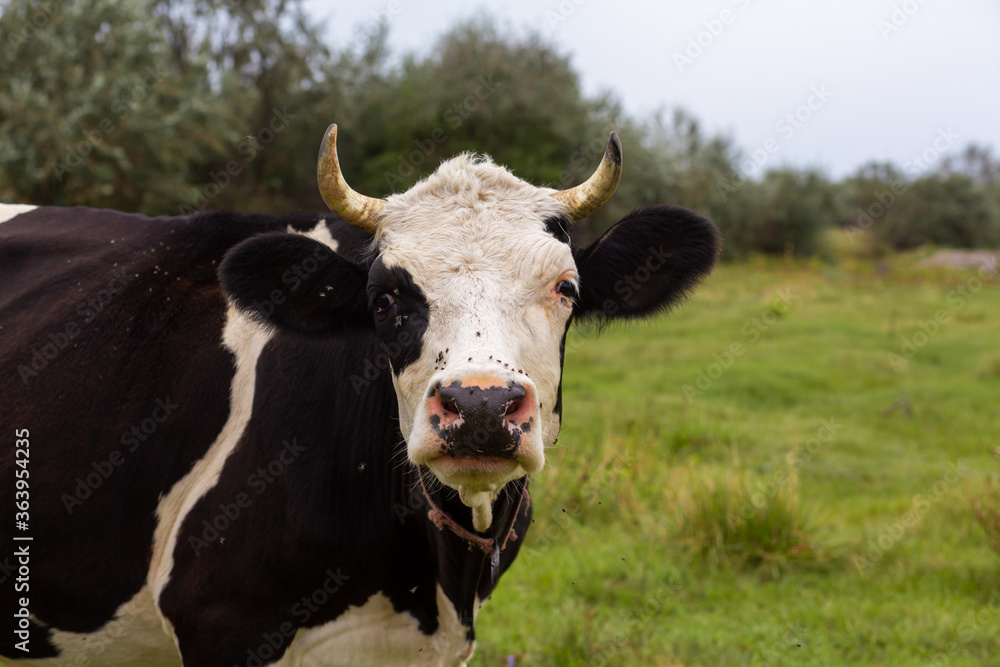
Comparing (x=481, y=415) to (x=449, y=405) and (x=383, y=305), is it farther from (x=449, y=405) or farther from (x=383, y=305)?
(x=383, y=305)

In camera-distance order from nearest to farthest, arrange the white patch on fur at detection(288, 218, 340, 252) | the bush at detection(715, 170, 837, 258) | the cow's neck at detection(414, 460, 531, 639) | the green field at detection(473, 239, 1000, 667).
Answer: the cow's neck at detection(414, 460, 531, 639) → the white patch on fur at detection(288, 218, 340, 252) → the green field at detection(473, 239, 1000, 667) → the bush at detection(715, 170, 837, 258)

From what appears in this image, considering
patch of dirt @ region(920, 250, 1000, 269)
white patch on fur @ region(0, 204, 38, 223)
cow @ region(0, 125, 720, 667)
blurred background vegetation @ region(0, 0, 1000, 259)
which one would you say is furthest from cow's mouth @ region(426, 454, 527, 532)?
patch of dirt @ region(920, 250, 1000, 269)

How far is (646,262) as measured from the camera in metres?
3.10

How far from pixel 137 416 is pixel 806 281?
19384 mm

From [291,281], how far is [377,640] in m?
1.29

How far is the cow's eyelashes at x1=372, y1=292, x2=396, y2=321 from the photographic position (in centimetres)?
260

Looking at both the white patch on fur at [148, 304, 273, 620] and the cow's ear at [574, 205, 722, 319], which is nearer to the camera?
the white patch on fur at [148, 304, 273, 620]

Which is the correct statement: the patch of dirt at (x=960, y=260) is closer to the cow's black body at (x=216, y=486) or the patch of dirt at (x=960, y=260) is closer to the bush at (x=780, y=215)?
the bush at (x=780, y=215)

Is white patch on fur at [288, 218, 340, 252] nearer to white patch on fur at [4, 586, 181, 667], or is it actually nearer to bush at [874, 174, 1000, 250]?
white patch on fur at [4, 586, 181, 667]

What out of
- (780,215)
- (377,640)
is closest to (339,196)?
(377,640)

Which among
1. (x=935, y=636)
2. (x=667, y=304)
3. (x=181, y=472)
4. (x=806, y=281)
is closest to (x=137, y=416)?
(x=181, y=472)

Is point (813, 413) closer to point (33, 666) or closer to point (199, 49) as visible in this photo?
point (33, 666)

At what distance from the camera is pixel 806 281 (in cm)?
1998

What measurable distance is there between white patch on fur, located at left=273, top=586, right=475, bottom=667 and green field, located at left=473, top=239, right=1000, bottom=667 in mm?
1431
